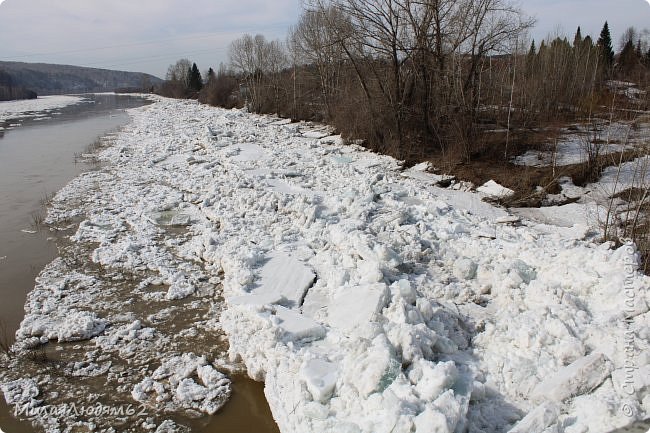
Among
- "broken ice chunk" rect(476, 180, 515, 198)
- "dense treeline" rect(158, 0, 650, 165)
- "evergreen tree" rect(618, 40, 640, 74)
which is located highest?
"evergreen tree" rect(618, 40, 640, 74)

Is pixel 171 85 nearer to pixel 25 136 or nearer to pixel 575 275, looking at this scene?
pixel 25 136

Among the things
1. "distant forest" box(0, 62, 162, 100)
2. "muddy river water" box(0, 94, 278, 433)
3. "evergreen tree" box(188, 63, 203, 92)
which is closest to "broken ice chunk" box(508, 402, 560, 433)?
"muddy river water" box(0, 94, 278, 433)

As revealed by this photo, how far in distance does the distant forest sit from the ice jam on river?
102 meters

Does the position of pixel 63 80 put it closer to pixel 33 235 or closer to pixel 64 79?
pixel 64 79

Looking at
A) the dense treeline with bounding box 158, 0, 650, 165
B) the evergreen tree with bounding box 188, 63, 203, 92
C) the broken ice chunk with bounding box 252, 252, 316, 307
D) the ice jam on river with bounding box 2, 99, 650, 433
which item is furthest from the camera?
the evergreen tree with bounding box 188, 63, 203, 92

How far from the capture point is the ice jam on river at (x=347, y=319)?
3398 millimetres

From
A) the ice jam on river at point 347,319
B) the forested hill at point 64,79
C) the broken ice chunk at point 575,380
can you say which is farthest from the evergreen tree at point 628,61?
the forested hill at point 64,79

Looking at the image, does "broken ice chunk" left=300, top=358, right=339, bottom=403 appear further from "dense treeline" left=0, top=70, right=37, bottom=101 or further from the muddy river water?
"dense treeline" left=0, top=70, right=37, bottom=101

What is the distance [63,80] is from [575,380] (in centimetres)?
19162

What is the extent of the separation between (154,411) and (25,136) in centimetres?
2604

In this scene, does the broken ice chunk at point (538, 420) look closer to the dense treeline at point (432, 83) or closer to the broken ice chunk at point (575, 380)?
the broken ice chunk at point (575, 380)

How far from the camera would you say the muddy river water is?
12.5 ft

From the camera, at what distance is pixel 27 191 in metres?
11.6

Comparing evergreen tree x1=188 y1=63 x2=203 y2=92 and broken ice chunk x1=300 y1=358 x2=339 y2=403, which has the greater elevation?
evergreen tree x1=188 y1=63 x2=203 y2=92
